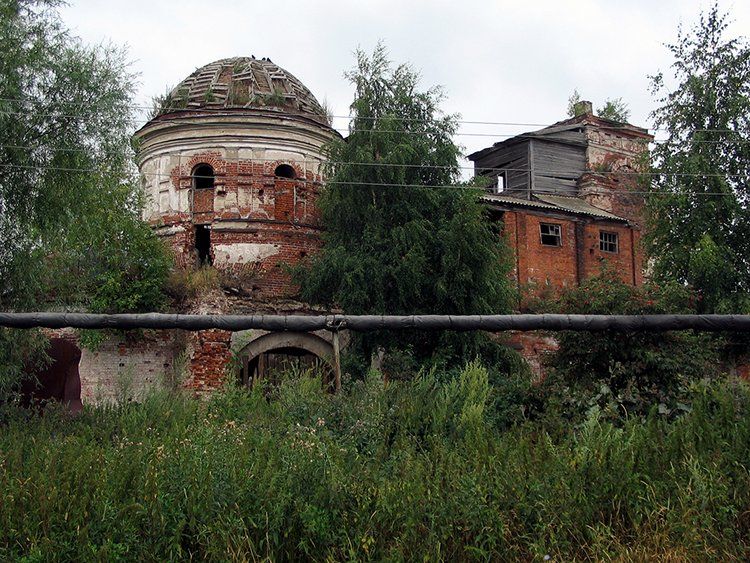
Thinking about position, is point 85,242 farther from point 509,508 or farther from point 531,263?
point 509,508

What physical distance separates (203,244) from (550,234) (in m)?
11.2

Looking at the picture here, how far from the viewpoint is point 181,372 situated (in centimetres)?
2153

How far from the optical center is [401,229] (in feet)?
71.6

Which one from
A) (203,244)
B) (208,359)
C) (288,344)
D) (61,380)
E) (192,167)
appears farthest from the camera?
(61,380)

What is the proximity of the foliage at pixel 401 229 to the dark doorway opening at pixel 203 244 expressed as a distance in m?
3.39

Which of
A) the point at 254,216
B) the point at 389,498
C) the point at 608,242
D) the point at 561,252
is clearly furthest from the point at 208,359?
the point at 389,498

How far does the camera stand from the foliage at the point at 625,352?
440 inches

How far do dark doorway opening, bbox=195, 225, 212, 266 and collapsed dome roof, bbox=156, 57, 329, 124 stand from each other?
10.8ft

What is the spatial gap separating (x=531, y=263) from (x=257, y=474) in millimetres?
23087

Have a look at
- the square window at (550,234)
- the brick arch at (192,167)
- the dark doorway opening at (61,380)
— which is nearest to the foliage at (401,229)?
the brick arch at (192,167)

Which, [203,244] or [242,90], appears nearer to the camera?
[242,90]

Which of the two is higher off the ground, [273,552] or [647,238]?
[647,238]

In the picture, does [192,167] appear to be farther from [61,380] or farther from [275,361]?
[61,380]

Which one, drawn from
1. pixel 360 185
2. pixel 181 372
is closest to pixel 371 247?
pixel 360 185
